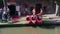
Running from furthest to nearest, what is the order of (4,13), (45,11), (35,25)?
(45,11), (4,13), (35,25)

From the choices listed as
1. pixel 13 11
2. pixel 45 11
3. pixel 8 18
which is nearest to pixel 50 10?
pixel 45 11

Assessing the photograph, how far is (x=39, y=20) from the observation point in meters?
19.5

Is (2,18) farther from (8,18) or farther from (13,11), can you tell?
(13,11)

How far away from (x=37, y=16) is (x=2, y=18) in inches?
110
